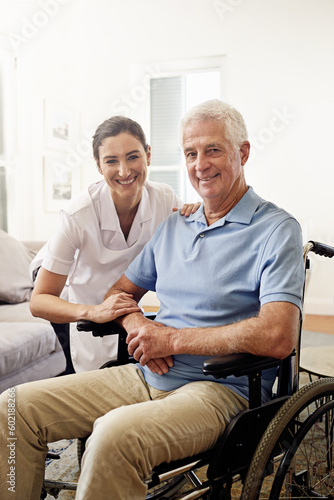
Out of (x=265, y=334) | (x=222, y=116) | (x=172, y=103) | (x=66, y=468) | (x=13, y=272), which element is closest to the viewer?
(x=265, y=334)

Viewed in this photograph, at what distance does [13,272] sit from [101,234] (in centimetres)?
130

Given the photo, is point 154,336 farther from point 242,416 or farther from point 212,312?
point 242,416

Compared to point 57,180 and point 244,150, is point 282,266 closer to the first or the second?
point 244,150

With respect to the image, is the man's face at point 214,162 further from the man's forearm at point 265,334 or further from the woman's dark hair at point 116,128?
the man's forearm at point 265,334

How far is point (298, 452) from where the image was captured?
112 cm

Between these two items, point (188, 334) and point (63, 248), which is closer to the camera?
point (188, 334)

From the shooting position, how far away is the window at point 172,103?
15.4 feet

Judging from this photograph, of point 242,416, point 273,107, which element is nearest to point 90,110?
point 273,107

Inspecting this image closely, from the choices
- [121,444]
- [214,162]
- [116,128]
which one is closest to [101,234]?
[116,128]

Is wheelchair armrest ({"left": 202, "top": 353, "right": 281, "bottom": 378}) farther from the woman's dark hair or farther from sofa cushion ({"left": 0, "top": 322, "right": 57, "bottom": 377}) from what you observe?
sofa cushion ({"left": 0, "top": 322, "right": 57, "bottom": 377})

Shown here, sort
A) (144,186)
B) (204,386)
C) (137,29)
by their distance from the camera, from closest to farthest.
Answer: (204,386)
(144,186)
(137,29)

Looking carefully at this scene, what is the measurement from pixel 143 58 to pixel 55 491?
4.29 metres

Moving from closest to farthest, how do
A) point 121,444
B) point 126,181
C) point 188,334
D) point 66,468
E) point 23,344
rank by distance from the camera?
point 121,444
point 188,334
point 126,181
point 66,468
point 23,344

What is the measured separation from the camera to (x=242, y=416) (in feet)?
3.51
